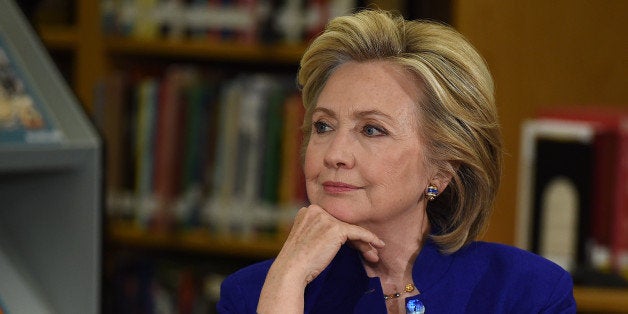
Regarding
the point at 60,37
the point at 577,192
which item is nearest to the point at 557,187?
the point at 577,192

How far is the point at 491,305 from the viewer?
1.38m

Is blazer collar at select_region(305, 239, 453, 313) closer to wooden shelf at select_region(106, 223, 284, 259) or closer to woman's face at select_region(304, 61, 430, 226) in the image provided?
woman's face at select_region(304, 61, 430, 226)

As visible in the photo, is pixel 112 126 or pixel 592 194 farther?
pixel 112 126

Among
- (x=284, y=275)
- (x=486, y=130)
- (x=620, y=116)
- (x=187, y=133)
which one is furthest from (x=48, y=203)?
(x=620, y=116)

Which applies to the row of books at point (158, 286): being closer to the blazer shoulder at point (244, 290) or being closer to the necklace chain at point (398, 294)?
the blazer shoulder at point (244, 290)

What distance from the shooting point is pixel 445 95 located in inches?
53.3

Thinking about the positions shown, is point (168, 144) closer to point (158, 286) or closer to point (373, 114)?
point (158, 286)

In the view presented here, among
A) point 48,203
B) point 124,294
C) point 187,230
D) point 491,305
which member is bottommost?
point 124,294

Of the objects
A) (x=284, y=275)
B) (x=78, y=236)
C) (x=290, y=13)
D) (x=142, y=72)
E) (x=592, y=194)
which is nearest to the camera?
(x=284, y=275)

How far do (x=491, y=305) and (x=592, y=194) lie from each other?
3.58ft

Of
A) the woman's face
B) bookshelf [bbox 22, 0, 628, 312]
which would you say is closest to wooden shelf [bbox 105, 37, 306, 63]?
bookshelf [bbox 22, 0, 628, 312]

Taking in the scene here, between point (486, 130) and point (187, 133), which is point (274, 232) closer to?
point (187, 133)

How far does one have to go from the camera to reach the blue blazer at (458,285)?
138cm

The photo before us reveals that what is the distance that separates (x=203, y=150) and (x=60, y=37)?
49 cm
